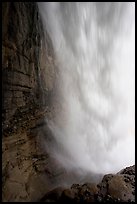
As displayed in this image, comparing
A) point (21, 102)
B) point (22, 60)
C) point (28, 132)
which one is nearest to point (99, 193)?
point (28, 132)

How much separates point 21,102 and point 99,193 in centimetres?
714

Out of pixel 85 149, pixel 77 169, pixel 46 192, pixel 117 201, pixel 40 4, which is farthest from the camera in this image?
pixel 85 149

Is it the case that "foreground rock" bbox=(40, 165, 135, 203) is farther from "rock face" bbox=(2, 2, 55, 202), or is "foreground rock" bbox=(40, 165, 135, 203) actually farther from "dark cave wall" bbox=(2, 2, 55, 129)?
"dark cave wall" bbox=(2, 2, 55, 129)

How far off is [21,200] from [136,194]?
246 inches

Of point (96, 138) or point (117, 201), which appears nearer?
point (117, 201)

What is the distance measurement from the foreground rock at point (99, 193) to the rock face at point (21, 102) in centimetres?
149

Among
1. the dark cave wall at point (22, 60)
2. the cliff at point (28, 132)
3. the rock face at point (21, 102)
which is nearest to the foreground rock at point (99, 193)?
the cliff at point (28, 132)

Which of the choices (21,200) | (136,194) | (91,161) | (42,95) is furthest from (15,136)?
(91,161)

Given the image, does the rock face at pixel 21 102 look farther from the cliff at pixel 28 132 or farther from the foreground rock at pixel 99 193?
the foreground rock at pixel 99 193

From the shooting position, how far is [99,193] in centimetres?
1180

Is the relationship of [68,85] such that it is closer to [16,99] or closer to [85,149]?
[85,149]

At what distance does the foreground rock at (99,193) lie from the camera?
11.3m

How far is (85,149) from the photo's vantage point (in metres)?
21.8

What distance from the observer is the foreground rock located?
11.3 m
